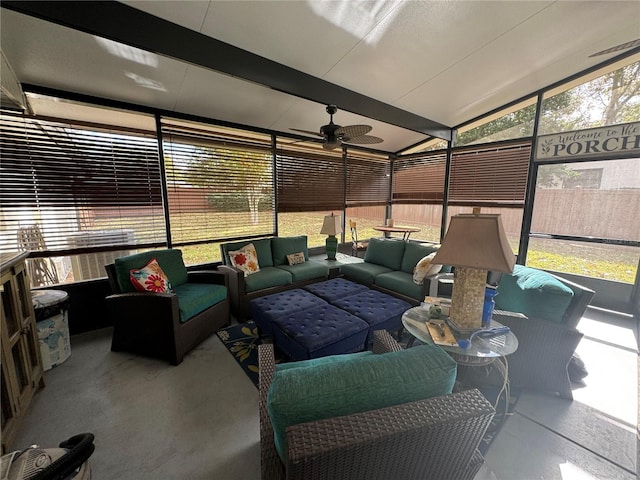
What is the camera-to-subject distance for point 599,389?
6.72 feet

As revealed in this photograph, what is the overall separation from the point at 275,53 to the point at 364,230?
393 cm

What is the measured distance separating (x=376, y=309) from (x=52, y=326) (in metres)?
2.77

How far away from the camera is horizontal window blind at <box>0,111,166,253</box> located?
2400 mm

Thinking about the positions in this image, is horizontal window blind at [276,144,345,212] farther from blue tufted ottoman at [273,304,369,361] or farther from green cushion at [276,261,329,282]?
blue tufted ottoman at [273,304,369,361]

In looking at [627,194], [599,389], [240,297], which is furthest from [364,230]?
[599,389]

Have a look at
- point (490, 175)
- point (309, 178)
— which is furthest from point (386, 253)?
point (490, 175)

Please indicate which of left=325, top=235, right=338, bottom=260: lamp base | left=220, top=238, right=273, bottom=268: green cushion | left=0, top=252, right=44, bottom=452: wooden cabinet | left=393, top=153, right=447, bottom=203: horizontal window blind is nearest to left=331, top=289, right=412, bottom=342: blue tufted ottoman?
left=220, top=238, right=273, bottom=268: green cushion

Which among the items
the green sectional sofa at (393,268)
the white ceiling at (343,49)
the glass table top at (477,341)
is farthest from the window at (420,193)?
the glass table top at (477,341)

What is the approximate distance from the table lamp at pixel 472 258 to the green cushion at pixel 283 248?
2.59m

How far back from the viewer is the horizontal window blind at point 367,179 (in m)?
5.32

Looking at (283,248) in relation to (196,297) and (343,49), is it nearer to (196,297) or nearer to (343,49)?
(196,297)

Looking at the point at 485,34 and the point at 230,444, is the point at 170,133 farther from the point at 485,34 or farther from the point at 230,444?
the point at 485,34

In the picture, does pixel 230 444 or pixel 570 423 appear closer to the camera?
pixel 230 444

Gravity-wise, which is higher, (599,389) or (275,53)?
(275,53)
